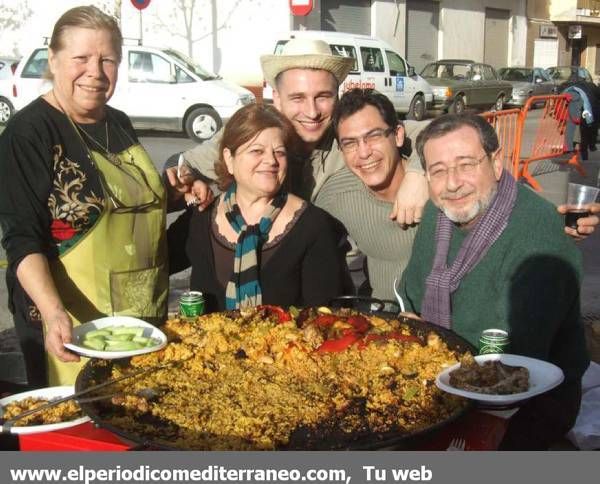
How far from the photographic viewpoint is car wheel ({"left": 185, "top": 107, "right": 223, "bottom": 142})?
17.8 m

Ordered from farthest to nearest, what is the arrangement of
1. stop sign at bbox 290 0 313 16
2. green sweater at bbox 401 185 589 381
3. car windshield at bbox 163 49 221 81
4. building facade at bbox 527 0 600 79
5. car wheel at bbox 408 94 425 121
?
building facade at bbox 527 0 600 79, stop sign at bbox 290 0 313 16, car wheel at bbox 408 94 425 121, car windshield at bbox 163 49 221 81, green sweater at bbox 401 185 589 381

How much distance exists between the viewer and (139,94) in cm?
1780

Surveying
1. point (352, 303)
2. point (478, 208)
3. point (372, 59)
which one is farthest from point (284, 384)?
point (372, 59)

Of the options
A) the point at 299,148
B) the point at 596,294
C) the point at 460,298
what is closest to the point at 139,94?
the point at 596,294

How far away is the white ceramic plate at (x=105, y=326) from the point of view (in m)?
2.46

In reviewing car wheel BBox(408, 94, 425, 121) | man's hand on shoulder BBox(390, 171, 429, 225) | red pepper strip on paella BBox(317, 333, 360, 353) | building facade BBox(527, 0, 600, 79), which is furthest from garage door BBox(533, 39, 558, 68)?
red pepper strip on paella BBox(317, 333, 360, 353)

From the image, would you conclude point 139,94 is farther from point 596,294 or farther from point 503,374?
point 503,374

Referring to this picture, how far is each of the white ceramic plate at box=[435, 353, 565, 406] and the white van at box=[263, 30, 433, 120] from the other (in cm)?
1834

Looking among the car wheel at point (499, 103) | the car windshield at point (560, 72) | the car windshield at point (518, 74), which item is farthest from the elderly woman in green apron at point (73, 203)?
the car windshield at point (560, 72)

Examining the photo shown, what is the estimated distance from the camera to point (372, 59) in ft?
71.6

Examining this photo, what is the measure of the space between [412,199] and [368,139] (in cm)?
38

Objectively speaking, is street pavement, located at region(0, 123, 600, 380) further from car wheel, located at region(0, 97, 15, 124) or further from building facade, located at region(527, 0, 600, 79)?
building facade, located at region(527, 0, 600, 79)
